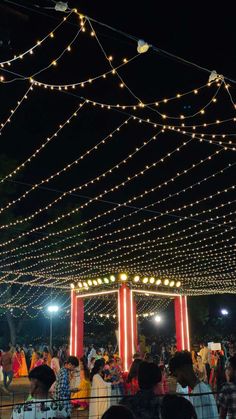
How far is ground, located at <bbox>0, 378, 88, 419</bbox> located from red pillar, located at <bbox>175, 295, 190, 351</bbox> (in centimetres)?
537

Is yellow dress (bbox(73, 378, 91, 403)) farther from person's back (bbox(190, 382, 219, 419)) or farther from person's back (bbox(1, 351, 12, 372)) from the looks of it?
person's back (bbox(1, 351, 12, 372))

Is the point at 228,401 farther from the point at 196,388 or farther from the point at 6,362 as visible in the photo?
the point at 6,362

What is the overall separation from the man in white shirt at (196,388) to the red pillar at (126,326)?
10.1 m

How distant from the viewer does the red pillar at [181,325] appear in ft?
51.9

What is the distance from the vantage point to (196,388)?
145 inches

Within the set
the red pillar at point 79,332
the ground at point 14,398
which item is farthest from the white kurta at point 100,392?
the red pillar at point 79,332

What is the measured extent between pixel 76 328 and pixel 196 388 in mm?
12647

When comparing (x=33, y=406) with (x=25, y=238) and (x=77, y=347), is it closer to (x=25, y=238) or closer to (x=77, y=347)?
(x=77, y=347)

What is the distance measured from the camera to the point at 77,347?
15.6 m

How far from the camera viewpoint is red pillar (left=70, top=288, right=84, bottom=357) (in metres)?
15.6

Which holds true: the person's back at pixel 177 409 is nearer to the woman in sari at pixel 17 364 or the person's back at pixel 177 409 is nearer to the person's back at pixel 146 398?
the person's back at pixel 146 398

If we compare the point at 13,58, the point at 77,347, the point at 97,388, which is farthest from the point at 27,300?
the point at 13,58

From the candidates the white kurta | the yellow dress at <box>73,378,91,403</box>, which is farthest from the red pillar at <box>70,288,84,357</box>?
the white kurta

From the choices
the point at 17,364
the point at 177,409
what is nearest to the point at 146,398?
the point at 177,409
